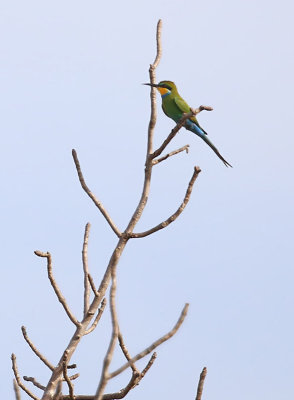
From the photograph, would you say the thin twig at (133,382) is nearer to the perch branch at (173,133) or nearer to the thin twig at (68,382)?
the thin twig at (68,382)

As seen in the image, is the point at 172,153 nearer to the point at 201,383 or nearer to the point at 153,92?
the point at 153,92

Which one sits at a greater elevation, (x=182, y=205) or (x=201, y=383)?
(x=182, y=205)

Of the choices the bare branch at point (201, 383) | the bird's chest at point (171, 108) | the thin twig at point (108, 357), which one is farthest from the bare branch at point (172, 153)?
the bird's chest at point (171, 108)

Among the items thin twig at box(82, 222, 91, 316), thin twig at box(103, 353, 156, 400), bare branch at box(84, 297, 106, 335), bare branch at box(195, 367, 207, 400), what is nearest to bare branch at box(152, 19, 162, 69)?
thin twig at box(82, 222, 91, 316)

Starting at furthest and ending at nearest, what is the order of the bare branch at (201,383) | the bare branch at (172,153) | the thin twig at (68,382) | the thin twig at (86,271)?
the bare branch at (172,153) < the thin twig at (86,271) < the thin twig at (68,382) < the bare branch at (201,383)

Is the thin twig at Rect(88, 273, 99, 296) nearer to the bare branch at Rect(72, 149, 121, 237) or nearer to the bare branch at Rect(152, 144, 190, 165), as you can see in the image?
the bare branch at Rect(72, 149, 121, 237)

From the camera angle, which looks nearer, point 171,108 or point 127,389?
point 127,389

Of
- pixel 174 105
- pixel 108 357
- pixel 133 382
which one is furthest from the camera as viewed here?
pixel 174 105

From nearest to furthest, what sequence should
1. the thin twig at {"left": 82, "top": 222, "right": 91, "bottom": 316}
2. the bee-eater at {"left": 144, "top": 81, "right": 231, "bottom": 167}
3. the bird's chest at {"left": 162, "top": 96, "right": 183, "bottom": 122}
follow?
the thin twig at {"left": 82, "top": 222, "right": 91, "bottom": 316}, the bee-eater at {"left": 144, "top": 81, "right": 231, "bottom": 167}, the bird's chest at {"left": 162, "top": 96, "right": 183, "bottom": 122}

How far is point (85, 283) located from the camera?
5.26 meters

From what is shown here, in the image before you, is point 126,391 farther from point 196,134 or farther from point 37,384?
point 196,134

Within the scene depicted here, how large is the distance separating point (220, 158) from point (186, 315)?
7611 mm

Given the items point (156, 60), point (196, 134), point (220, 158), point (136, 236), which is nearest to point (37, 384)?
point (136, 236)

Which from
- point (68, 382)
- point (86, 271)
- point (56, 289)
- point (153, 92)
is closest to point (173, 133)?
point (153, 92)
